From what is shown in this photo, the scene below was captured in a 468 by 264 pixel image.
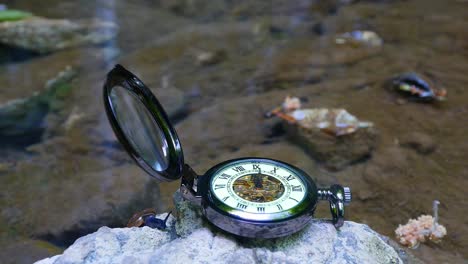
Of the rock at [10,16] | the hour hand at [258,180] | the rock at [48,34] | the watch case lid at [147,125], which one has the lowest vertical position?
the rock at [48,34]

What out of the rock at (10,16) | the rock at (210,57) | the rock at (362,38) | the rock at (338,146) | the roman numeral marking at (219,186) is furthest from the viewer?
the rock at (10,16)

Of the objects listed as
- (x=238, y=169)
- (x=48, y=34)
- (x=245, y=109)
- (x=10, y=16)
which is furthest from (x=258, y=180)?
→ (x=10, y=16)

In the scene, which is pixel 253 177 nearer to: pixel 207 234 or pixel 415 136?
pixel 207 234

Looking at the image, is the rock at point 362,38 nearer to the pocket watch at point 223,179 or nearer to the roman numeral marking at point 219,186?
the pocket watch at point 223,179

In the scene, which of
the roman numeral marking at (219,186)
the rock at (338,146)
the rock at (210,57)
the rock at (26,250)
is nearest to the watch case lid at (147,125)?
the roman numeral marking at (219,186)

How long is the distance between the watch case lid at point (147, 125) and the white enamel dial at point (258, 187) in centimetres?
22

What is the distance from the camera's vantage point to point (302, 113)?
414cm

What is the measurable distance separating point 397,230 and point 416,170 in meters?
0.76

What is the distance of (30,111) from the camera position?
498cm

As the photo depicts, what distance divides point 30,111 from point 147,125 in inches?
120

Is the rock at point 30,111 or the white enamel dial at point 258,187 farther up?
the white enamel dial at point 258,187

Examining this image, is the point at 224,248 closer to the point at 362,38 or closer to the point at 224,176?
the point at 224,176

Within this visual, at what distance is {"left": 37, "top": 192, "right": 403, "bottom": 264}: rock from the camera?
198cm

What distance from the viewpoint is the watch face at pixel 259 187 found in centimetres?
202
